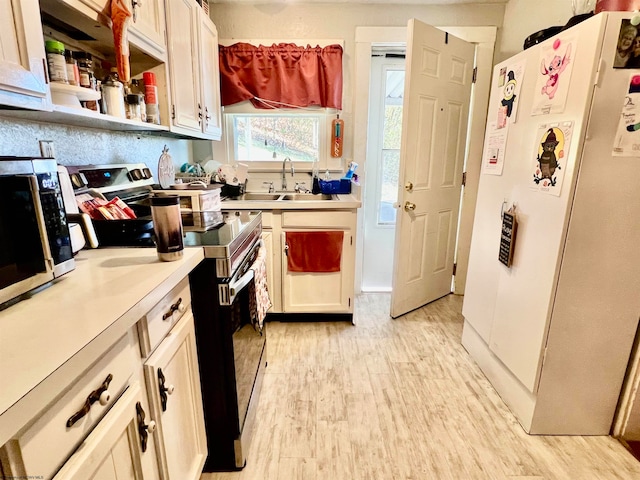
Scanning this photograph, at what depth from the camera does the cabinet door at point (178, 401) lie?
89 centimetres

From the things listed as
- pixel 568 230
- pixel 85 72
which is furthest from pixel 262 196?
pixel 568 230

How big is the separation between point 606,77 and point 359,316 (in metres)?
2.04

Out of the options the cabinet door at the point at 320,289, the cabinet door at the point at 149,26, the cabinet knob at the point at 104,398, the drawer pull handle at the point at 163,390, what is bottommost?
the cabinet door at the point at 320,289

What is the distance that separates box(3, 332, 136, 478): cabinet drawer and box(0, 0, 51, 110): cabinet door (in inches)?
26.0

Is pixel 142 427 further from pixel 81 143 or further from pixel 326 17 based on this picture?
pixel 326 17

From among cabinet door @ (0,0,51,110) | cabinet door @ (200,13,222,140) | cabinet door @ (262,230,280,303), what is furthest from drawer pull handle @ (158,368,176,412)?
cabinet door @ (200,13,222,140)

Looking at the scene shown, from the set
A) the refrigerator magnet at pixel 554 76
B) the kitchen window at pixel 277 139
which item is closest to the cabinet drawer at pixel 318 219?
the kitchen window at pixel 277 139

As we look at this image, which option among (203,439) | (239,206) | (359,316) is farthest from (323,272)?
(203,439)

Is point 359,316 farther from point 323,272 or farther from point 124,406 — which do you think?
point 124,406

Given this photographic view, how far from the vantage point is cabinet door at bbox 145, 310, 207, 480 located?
0.89 meters

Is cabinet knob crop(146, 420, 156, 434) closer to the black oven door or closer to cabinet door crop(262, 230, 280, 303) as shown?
the black oven door

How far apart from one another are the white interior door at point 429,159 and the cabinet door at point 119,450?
200 centimetres

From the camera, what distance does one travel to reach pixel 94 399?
0.64 m

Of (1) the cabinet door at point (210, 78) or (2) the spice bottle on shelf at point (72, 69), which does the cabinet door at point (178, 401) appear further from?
(1) the cabinet door at point (210, 78)
